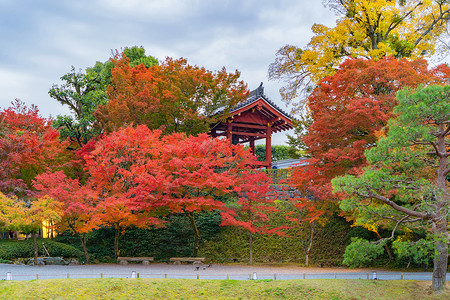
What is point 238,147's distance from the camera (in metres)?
17.4

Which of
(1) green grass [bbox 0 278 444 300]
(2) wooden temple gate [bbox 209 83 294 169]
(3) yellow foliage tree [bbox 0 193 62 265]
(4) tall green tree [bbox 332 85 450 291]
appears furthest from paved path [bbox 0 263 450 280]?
(2) wooden temple gate [bbox 209 83 294 169]

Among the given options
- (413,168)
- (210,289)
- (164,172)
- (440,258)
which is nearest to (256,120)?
(164,172)

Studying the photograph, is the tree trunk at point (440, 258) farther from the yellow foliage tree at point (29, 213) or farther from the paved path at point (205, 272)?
the yellow foliage tree at point (29, 213)

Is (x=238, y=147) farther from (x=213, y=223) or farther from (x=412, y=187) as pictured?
(x=412, y=187)

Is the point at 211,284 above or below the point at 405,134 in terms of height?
below

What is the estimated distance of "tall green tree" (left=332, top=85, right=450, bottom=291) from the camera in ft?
33.0

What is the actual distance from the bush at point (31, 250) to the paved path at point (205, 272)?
1.48 metres

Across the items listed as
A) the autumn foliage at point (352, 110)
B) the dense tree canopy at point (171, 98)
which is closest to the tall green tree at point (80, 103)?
the dense tree canopy at point (171, 98)

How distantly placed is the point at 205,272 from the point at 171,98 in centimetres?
994

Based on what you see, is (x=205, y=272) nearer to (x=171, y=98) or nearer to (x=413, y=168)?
(x=413, y=168)

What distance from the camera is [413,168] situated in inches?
439

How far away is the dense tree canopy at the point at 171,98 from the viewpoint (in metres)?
21.5

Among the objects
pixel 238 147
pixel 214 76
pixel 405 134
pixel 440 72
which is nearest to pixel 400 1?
pixel 440 72

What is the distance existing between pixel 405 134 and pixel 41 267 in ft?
46.3
